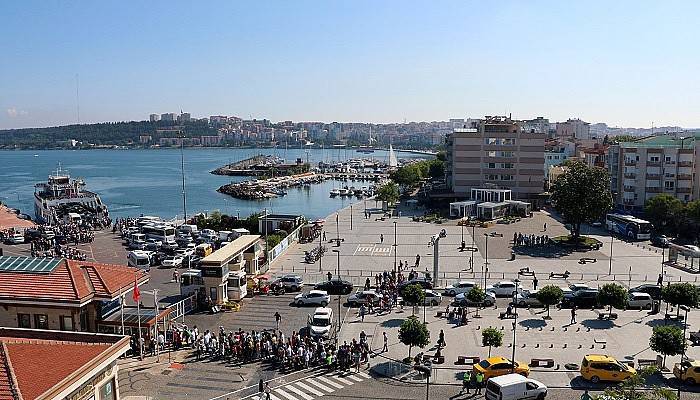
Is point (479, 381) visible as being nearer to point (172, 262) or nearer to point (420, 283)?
point (420, 283)

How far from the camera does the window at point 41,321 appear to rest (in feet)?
63.0

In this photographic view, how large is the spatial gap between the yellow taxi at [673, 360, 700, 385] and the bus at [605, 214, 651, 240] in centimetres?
2778

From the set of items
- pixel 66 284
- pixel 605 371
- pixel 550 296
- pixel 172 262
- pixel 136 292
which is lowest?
pixel 172 262

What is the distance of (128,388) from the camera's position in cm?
1806

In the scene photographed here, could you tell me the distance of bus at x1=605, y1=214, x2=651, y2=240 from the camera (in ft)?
152

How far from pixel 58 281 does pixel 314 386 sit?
931 cm

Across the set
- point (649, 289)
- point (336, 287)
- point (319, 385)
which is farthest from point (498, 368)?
point (649, 289)

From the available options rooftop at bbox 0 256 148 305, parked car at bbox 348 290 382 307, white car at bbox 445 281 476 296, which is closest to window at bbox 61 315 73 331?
rooftop at bbox 0 256 148 305

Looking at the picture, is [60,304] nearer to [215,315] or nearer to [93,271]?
[93,271]

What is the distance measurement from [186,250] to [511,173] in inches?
1642

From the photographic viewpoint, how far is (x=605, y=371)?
18.7 meters

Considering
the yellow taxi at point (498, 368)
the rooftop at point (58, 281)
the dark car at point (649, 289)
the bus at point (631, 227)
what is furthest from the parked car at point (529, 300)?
the bus at point (631, 227)

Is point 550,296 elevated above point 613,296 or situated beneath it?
situated beneath

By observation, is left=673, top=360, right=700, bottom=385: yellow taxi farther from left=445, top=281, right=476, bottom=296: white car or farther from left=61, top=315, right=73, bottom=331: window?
left=61, top=315, right=73, bottom=331: window
